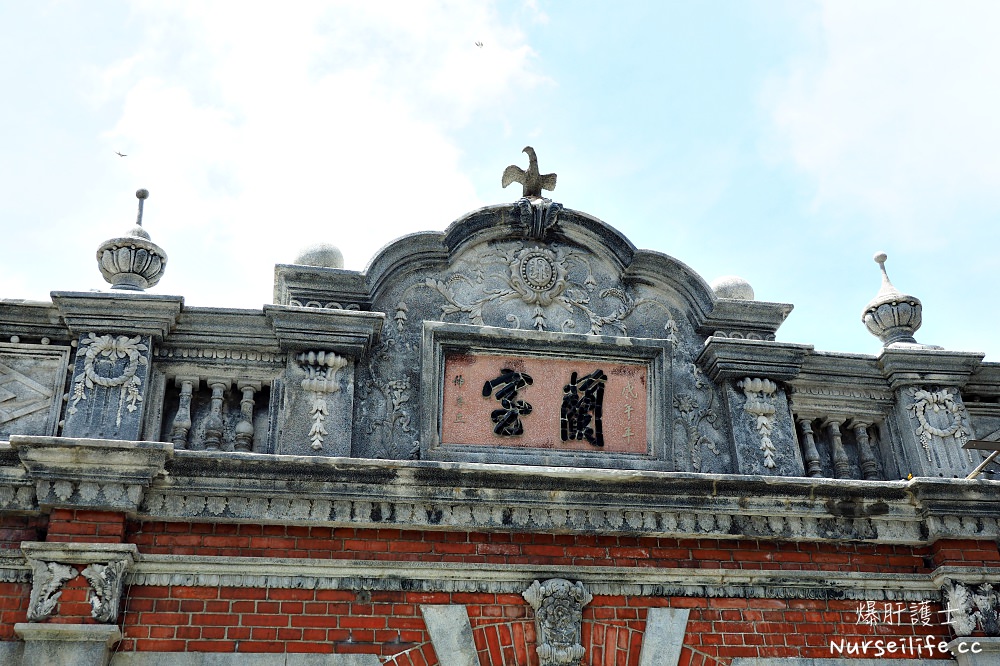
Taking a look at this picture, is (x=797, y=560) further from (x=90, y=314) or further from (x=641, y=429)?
(x=90, y=314)

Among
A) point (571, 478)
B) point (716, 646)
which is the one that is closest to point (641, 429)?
point (571, 478)

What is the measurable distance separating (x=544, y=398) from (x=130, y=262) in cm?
300

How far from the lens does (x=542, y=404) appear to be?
277 inches

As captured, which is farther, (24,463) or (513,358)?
(513,358)

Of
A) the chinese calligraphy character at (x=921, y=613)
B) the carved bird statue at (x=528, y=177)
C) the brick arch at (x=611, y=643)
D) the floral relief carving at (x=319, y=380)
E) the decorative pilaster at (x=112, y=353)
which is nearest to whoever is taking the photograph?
the brick arch at (x=611, y=643)

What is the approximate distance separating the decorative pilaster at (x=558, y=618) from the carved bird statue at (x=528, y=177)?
10.1 feet

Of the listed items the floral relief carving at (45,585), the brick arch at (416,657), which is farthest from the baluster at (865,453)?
the floral relief carving at (45,585)

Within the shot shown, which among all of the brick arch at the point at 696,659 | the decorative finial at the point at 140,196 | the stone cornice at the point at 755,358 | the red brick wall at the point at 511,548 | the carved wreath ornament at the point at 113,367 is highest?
the decorative finial at the point at 140,196

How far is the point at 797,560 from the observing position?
6680mm

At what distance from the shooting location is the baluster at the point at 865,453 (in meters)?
7.33

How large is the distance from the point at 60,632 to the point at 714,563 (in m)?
3.95

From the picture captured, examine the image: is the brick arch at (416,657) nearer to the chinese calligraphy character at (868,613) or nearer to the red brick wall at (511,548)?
the red brick wall at (511,548)

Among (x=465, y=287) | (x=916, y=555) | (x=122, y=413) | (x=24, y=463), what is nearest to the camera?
(x=24, y=463)

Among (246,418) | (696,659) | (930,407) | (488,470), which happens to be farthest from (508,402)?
(930,407)
